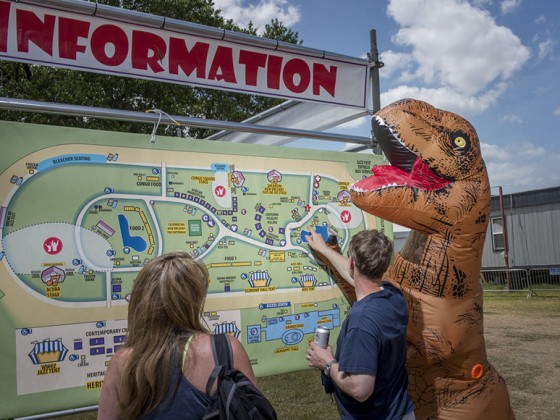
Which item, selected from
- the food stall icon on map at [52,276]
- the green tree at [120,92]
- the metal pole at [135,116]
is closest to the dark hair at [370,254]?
the metal pole at [135,116]

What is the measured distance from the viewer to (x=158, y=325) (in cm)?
160

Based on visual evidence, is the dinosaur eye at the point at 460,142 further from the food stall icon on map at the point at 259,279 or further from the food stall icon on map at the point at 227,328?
the food stall icon on map at the point at 227,328

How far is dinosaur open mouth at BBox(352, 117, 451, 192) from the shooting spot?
8.60ft

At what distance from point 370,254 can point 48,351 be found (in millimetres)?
1600

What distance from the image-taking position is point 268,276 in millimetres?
3049

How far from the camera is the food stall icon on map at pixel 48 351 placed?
2.36 metres

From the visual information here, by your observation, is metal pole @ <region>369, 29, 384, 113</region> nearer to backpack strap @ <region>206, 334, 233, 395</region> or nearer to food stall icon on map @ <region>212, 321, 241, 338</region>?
food stall icon on map @ <region>212, 321, 241, 338</region>

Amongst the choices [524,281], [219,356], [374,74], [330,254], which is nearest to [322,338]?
[330,254]

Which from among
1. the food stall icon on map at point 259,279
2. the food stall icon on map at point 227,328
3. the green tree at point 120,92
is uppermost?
the green tree at point 120,92

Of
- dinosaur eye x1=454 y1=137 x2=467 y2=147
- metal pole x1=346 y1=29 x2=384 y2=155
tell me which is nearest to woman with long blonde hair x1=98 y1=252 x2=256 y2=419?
dinosaur eye x1=454 y1=137 x2=467 y2=147

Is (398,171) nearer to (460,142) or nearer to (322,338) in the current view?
(460,142)

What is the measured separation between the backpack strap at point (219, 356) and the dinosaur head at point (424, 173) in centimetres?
130

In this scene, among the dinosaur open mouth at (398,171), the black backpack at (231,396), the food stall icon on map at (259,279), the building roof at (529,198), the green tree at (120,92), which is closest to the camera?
the black backpack at (231,396)

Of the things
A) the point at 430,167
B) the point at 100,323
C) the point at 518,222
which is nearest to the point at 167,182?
the point at 100,323
